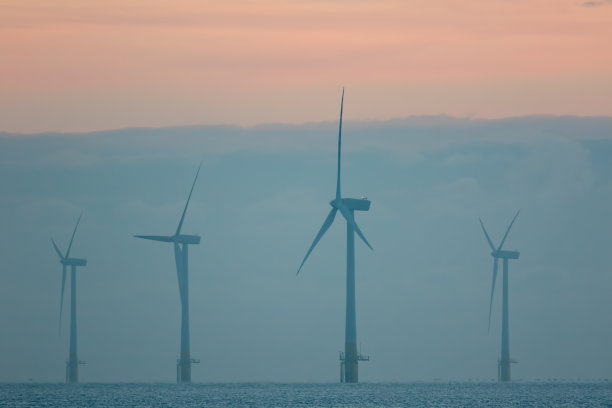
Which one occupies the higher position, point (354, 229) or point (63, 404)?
point (354, 229)

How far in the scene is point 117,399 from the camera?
623ft

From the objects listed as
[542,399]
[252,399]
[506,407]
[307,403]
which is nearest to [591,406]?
[506,407]

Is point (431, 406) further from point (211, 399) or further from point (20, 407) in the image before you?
point (20, 407)

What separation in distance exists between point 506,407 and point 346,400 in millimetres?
23993

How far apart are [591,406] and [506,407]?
11577 mm

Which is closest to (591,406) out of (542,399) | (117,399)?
(542,399)

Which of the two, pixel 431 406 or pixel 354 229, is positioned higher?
pixel 354 229

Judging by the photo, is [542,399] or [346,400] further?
[542,399]

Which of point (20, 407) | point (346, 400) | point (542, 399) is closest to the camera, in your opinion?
point (20, 407)

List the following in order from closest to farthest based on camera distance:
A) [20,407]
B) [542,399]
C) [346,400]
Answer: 1. [20,407]
2. [346,400]
3. [542,399]

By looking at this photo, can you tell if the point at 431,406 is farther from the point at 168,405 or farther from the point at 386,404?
the point at 168,405

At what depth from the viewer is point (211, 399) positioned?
605 feet

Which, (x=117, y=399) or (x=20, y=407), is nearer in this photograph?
(x=20, y=407)

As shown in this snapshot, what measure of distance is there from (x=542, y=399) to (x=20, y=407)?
242 ft
